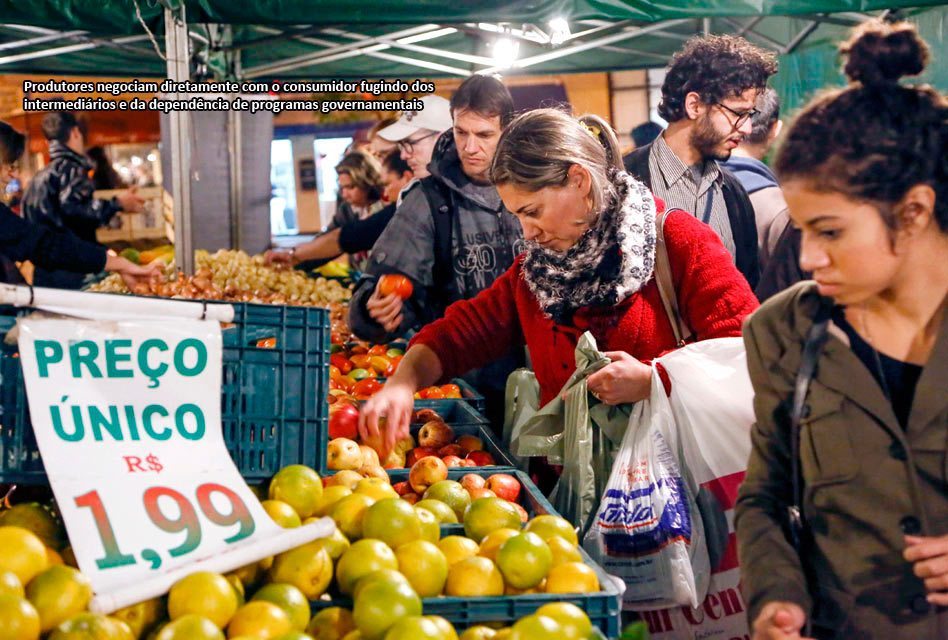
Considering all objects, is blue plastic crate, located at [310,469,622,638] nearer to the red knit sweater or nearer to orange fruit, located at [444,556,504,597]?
orange fruit, located at [444,556,504,597]

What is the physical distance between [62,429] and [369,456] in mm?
1152

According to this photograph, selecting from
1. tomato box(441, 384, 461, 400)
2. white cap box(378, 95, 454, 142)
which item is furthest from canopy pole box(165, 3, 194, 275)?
tomato box(441, 384, 461, 400)

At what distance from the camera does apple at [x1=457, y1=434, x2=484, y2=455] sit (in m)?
3.37

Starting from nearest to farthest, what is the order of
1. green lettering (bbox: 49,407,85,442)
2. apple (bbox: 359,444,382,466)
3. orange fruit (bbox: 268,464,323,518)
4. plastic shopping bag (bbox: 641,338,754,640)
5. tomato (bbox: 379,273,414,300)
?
green lettering (bbox: 49,407,85,442), orange fruit (bbox: 268,464,323,518), plastic shopping bag (bbox: 641,338,754,640), apple (bbox: 359,444,382,466), tomato (bbox: 379,273,414,300)

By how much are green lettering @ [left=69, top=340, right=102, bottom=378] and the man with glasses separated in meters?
2.32

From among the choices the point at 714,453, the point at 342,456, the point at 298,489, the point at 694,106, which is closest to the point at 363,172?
the point at 694,106

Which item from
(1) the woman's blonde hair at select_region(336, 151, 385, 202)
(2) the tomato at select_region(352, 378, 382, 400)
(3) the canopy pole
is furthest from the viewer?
(1) the woman's blonde hair at select_region(336, 151, 385, 202)

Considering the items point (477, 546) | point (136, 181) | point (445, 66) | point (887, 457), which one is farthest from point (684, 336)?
point (136, 181)

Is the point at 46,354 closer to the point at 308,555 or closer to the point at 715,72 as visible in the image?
the point at 308,555

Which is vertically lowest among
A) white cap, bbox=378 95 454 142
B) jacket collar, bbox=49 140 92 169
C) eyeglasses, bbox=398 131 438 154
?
eyeglasses, bbox=398 131 438 154

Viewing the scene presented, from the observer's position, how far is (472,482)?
276cm

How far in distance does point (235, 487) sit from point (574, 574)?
2.20 ft

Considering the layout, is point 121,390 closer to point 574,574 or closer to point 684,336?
point 574,574

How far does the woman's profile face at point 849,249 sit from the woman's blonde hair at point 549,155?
105cm
